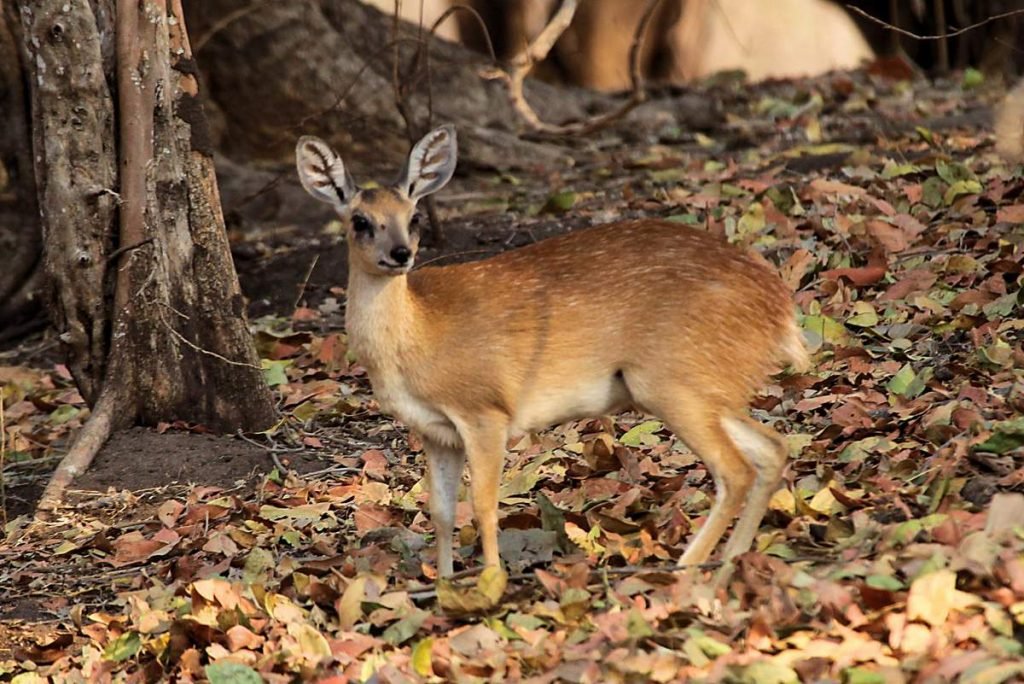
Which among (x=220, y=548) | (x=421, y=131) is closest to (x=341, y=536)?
(x=220, y=548)

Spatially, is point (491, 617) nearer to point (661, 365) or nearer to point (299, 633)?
point (299, 633)

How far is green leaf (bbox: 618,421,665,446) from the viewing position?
712 cm

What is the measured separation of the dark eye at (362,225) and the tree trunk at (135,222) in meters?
1.86

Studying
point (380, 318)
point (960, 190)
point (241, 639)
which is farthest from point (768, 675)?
point (960, 190)

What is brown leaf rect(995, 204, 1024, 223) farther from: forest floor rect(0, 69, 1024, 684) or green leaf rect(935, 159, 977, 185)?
green leaf rect(935, 159, 977, 185)

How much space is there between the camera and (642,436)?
23.5 feet

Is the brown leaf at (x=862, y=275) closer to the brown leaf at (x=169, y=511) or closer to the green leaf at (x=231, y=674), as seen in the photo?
the brown leaf at (x=169, y=511)

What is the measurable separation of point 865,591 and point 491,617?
1.29 meters

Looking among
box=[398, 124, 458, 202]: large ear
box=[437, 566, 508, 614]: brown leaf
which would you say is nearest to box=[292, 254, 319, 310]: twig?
box=[398, 124, 458, 202]: large ear

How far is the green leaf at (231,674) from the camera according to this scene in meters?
5.35

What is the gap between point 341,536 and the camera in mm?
6758

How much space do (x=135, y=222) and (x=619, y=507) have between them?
2788 mm

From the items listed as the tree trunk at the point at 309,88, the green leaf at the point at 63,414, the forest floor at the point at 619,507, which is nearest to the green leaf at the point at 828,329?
the forest floor at the point at 619,507

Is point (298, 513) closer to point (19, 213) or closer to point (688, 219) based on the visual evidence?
point (688, 219)
